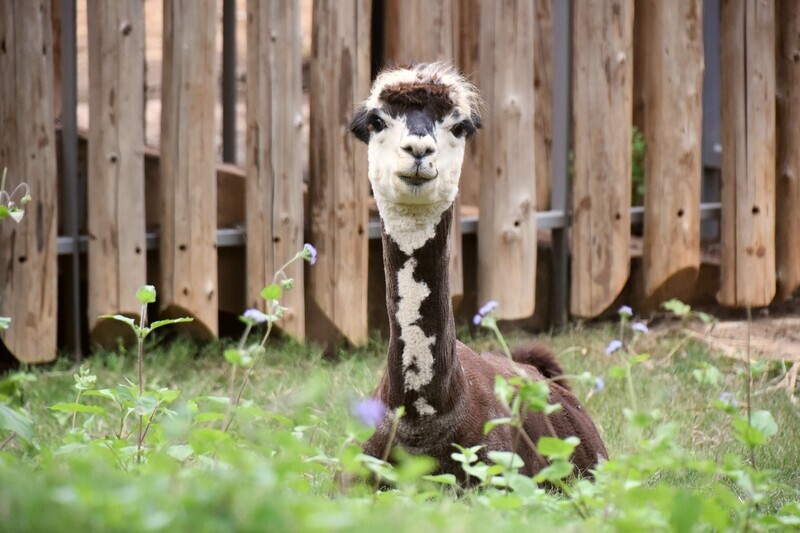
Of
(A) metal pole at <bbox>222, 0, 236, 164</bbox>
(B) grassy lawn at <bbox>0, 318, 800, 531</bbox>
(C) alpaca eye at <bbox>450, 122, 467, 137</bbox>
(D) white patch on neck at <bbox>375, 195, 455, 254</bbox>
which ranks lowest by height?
(B) grassy lawn at <bbox>0, 318, 800, 531</bbox>

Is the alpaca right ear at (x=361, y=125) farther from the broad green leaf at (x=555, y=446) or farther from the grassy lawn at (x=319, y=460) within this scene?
the broad green leaf at (x=555, y=446)

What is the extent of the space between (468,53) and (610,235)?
171 centimetres

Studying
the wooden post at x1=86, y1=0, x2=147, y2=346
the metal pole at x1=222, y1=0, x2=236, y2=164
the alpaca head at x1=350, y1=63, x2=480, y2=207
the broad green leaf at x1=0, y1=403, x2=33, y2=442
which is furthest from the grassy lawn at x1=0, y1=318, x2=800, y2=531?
the metal pole at x1=222, y1=0, x2=236, y2=164

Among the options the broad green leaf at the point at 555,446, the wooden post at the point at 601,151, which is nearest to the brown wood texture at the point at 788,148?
the wooden post at the point at 601,151

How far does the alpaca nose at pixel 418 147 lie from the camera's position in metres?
3.77

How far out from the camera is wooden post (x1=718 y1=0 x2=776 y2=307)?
718 centimetres

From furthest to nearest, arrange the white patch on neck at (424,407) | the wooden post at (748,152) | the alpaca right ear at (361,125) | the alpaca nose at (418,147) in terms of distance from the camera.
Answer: the wooden post at (748,152) → the alpaca right ear at (361,125) → the white patch on neck at (424,407) → the alpaca nose at (418,147)

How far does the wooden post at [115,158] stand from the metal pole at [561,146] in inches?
99.7

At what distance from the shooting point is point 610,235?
274 inches

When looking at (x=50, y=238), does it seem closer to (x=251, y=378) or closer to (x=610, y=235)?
(x=251, y=378)

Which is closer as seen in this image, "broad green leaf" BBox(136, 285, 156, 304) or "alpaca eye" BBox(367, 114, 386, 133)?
"broad green leaf" BBox(136, 285, 156, 304)

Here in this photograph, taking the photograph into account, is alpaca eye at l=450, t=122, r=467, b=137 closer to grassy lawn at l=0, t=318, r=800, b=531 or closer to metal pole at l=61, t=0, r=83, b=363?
grassy lawn at l=0, t=318, r=800, b=531

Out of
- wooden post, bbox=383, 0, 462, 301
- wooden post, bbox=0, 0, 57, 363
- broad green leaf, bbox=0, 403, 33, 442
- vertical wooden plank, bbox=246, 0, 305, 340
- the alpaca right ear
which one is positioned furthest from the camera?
wooden post, bbox=383, 0, 462, 301

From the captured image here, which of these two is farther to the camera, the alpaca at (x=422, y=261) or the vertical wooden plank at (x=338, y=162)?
the vertical wooden plank at (x=338, y=162)
